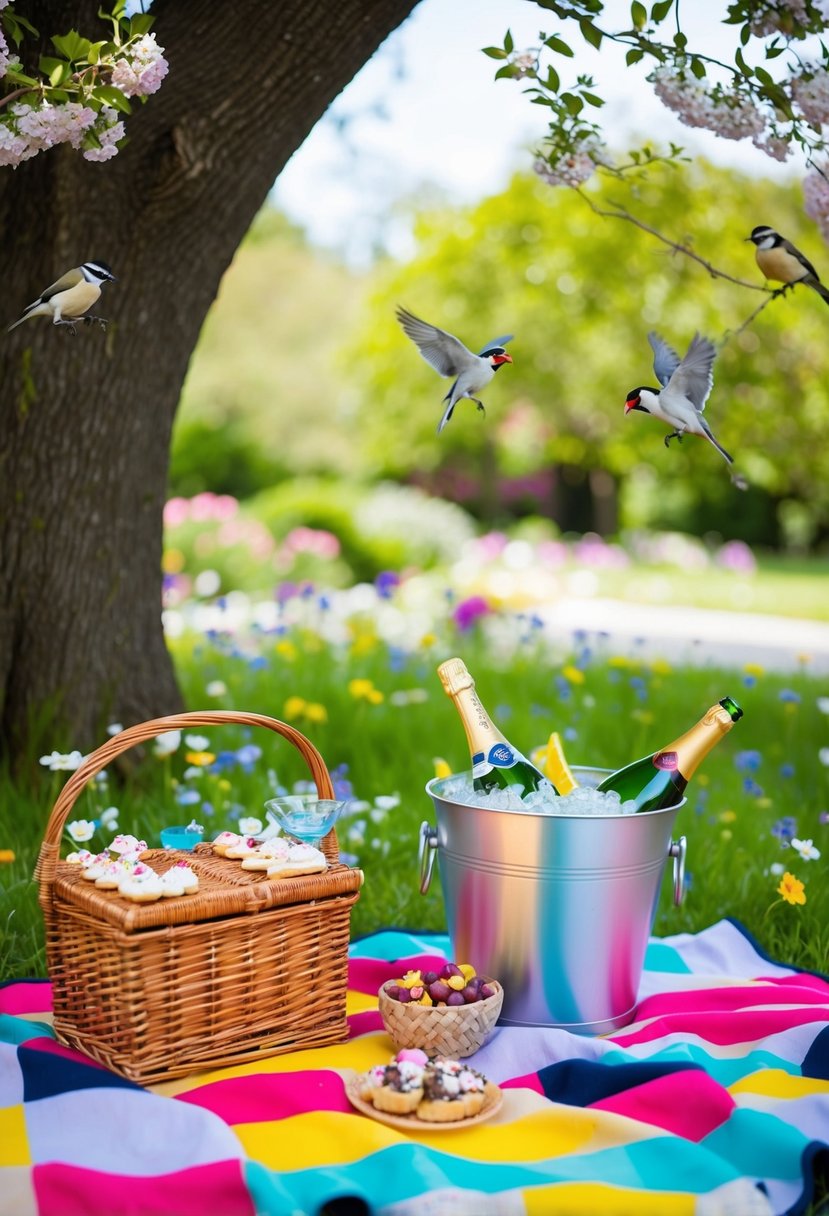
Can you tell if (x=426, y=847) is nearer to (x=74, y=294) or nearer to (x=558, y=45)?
(x=74, y=294)

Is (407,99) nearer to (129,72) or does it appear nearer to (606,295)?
(129,72)

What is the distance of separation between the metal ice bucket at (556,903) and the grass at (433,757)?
0.62m

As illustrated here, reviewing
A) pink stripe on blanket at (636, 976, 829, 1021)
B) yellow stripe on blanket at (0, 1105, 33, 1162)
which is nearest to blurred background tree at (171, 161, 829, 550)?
pink stripe on blanket at (636, 976, 829, 1021)

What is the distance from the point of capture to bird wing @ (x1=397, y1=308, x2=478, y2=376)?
1928 mm

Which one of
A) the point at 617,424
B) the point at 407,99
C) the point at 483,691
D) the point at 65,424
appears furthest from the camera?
the point at 617,424

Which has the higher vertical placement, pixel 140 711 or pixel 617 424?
pixel 617 424

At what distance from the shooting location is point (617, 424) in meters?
11.5

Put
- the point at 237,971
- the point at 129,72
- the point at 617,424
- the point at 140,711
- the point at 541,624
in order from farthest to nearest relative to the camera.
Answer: the point at 617,424 < the point at 541,624 < the point at 140,711 < the point at 237,971 < the point at 129,72

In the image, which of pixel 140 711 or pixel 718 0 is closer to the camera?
pixel 718 0

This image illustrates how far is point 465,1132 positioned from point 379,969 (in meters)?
0.66

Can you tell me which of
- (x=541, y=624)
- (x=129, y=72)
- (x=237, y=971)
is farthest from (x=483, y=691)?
(x=129, y=72)

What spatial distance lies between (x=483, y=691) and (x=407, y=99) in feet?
9.14

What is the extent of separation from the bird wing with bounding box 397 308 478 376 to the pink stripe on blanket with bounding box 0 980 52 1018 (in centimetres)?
142

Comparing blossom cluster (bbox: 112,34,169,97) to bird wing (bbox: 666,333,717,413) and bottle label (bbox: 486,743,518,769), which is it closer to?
bird wing (bbox: 666,333,717,413)
